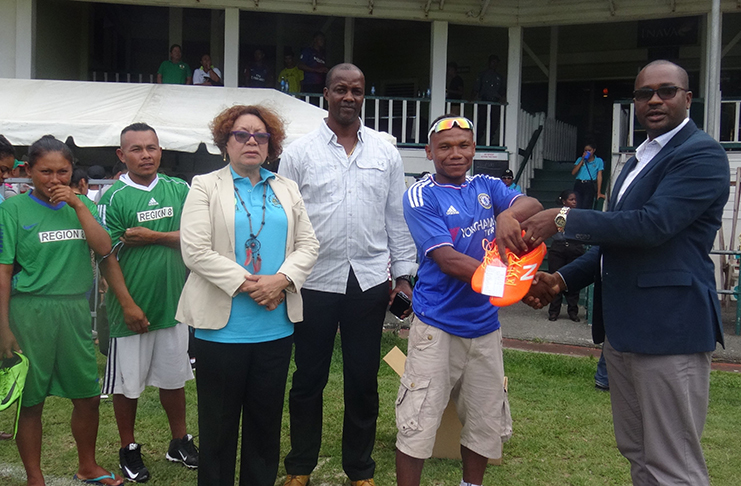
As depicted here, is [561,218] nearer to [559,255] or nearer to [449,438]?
[449,438]

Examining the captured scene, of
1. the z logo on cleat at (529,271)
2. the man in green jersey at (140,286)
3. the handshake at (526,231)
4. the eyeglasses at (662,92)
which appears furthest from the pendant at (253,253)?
the eyeglasses at (662,92)

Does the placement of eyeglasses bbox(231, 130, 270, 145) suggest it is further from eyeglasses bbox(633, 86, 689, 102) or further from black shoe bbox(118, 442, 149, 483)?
black shoe bbox(118, 442, 149, 483)

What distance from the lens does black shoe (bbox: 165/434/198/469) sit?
3980mm

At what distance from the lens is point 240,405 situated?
10.4 ft

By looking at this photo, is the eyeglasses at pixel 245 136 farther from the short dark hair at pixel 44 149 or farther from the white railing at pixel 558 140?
the white railing at pixel 558 140

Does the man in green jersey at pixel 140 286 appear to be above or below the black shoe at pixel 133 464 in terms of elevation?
above

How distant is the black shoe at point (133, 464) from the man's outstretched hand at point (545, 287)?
2.42m

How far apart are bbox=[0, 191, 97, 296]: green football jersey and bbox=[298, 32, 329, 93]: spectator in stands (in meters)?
10.4

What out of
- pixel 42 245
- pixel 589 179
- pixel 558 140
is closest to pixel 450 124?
pixel 42 245

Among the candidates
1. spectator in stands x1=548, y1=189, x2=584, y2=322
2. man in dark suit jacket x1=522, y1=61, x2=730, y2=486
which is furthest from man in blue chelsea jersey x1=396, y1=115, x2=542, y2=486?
spectator in stands x1=548, y1=189, x2=584, y2=322

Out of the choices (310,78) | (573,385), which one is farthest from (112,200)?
(310,78)

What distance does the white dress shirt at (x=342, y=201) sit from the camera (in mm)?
3629

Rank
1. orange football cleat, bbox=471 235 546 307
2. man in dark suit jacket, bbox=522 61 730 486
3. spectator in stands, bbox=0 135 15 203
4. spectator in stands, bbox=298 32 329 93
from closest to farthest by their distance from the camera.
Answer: man in dark suit jacket, bbox=522 61 730 486, orange football cleat, bbox=471 235 546 307, spectator in stands, bbox=0 135 15 203, spectator in stands, bbox=298 32 329 93

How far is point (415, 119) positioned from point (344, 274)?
33.1ft
